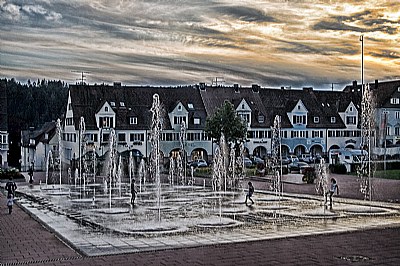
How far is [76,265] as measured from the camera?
14352 mm

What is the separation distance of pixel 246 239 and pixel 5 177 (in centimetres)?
3594

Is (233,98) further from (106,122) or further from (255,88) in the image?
(106,122)

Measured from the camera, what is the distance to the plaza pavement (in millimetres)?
14727

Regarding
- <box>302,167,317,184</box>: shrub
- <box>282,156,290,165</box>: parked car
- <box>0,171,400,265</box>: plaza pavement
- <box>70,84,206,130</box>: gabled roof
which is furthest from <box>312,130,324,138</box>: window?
<box>0,171,400,265</box>: plaza pavement

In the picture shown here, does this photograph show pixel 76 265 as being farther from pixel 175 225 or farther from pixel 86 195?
pixel 86 195

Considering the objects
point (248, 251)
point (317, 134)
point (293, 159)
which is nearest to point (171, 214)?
point (248, 251)

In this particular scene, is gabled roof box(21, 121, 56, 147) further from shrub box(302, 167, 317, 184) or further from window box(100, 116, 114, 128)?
shrub box(302, 167, 317, 184)

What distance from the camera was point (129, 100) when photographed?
228 feet

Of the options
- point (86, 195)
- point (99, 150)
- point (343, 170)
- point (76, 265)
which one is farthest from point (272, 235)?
point (99, 150)

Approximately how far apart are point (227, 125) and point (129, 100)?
13.7 meters

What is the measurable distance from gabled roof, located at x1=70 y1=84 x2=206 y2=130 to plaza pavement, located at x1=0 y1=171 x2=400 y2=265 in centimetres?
4652

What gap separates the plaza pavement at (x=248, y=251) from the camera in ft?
48.3

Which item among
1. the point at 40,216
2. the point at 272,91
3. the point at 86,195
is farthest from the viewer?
the point at 272,91

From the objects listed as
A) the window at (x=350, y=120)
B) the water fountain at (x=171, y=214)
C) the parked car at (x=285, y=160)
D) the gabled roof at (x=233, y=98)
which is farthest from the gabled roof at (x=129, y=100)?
the water fountain at (x=171, y=214)
